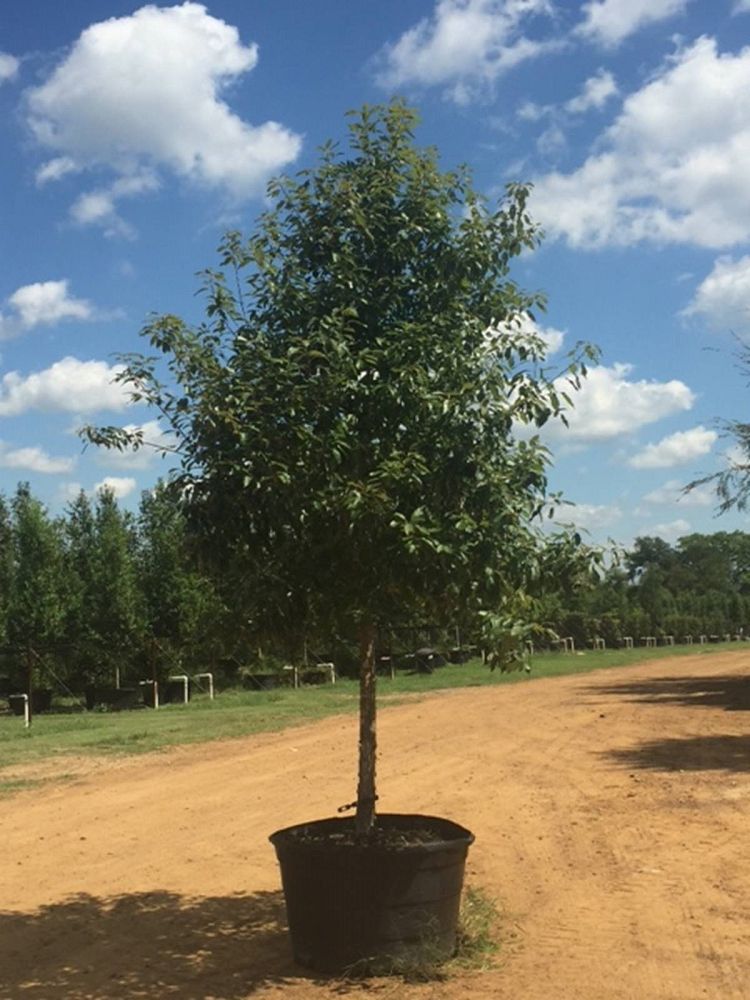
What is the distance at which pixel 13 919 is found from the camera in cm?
735

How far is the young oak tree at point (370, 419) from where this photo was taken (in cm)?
584

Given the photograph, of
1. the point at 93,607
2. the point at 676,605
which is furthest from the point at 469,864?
the point at 676,605

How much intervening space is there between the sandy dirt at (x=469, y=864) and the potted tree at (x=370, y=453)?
0.67m

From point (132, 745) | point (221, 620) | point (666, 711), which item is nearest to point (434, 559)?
point (221, 620)

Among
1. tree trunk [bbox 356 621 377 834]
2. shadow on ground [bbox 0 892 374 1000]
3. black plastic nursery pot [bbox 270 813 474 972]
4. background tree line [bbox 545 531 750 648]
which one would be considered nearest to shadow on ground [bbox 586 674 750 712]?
background tree line [bbox 545 531 750 648]

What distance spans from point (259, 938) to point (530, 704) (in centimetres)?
1666

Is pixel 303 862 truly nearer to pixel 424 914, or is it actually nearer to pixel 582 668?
pixel 424 914

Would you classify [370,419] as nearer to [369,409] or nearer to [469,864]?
[369,409]

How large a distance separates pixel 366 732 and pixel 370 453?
165 cm

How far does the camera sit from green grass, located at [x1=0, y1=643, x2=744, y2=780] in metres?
17.0

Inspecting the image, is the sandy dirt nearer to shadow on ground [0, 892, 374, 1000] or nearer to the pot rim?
shadow on ground [0, 892, 374, 1000]

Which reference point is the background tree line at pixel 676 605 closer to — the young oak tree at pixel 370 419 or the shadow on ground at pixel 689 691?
the shadow on ground at pixel 689 691

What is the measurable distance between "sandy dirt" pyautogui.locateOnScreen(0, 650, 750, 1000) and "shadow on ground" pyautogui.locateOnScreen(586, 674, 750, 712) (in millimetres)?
6043

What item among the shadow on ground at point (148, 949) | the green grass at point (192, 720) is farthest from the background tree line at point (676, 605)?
the shadow on ground at point (148, 949)
